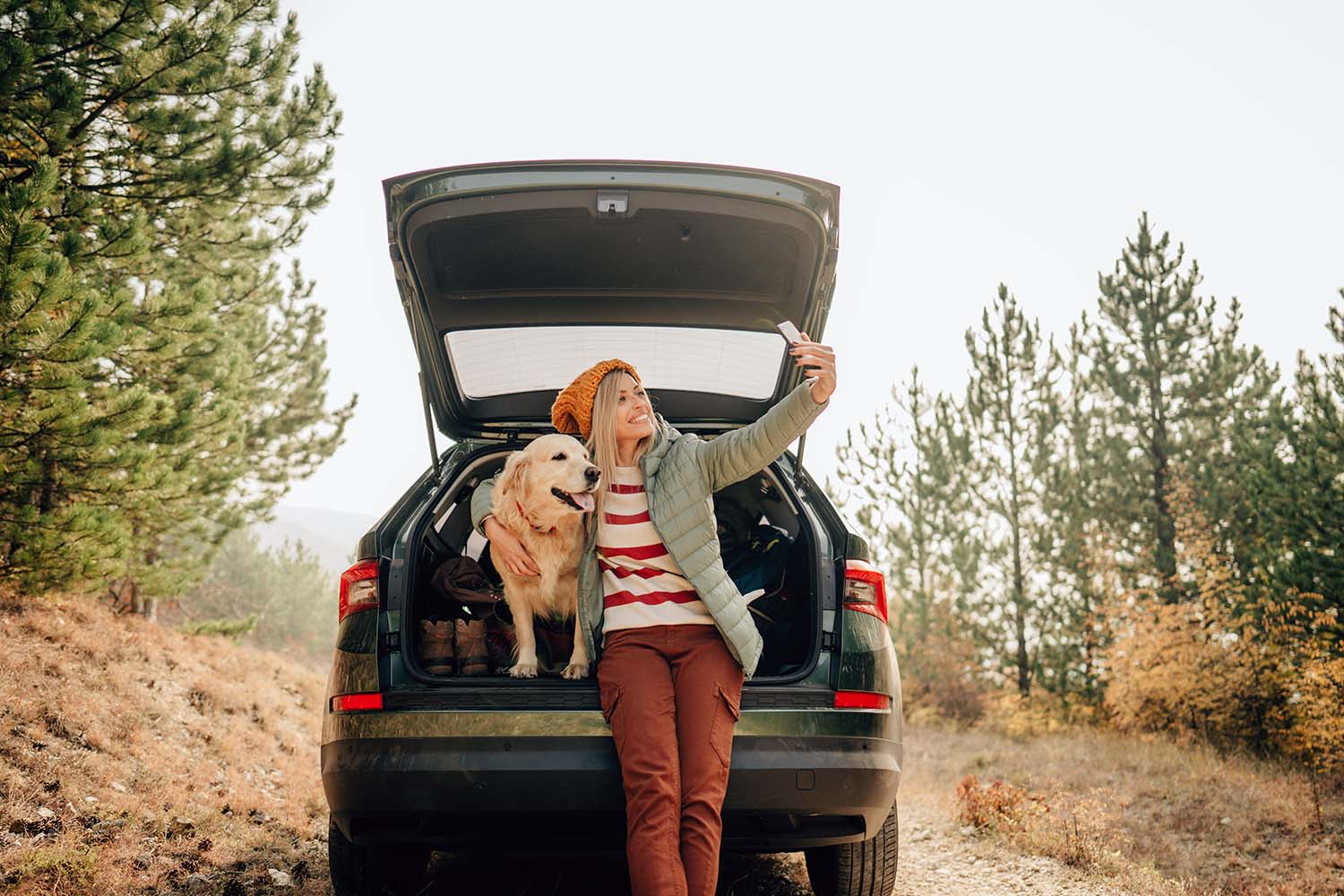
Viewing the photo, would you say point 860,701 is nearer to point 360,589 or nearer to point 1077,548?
point 360,589

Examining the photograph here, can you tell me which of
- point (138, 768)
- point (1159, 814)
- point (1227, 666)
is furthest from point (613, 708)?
point (1227, 666)

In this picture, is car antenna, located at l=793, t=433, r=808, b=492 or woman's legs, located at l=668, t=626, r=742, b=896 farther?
car antenna, located at l=793, t=433, r=808, b=492

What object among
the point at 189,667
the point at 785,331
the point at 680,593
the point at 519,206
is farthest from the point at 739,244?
the point at 189,667

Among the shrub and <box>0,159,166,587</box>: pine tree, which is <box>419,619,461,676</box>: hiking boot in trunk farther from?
the shrub

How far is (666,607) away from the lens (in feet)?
8.45

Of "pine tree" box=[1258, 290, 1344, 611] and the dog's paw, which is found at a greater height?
"pine tree" box=[1258, 290, 1344, 611]

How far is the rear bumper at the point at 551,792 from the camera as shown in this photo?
2.31 meters

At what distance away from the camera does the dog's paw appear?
289 centimetres

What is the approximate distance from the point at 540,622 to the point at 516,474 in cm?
54

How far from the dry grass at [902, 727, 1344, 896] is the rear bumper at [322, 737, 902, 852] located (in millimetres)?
2862

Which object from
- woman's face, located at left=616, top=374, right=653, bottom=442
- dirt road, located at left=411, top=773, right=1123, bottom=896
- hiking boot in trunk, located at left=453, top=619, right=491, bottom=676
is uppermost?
woman's face, located at left=616, top=374, right=653, bottom=442

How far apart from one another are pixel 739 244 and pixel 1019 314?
53.6ft

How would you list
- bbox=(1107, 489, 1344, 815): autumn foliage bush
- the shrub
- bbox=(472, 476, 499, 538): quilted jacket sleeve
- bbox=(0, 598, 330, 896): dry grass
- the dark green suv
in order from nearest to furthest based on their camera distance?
the dark green suv
bbox=(472, 476, 499, 538): quilted jacket sleeve
bbox=(0, 598, 330, 896): dry grass
the shrub
bbox=(1107, 489, 1344, 815): autumn foliage bush

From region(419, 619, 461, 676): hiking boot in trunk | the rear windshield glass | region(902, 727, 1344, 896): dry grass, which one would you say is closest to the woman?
region(419, 619, 461, 676): hiking boot in trunk
